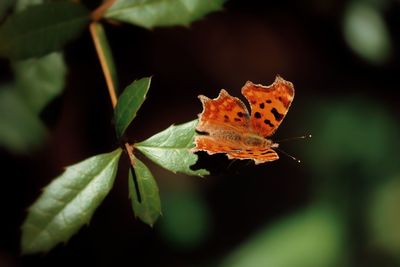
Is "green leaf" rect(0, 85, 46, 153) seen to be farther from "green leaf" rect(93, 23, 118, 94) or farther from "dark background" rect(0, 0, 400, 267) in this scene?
"green leaf" rect(93, 23, 118, 94)

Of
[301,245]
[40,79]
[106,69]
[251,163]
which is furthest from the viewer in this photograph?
[301,245]

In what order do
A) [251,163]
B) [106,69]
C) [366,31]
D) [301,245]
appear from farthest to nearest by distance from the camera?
1. [301,245]
2. [251,163]
3. [366,31]
4. [106,69]

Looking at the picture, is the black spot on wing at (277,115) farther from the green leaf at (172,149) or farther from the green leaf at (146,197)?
the green leaf at (146,197)

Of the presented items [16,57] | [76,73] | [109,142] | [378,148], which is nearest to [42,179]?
[109,142]

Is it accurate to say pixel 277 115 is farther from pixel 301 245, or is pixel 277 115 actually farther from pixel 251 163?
pixel 301 245

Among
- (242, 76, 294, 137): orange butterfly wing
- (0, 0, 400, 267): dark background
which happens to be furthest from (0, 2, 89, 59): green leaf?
(0, 0, 400, 267): dark background

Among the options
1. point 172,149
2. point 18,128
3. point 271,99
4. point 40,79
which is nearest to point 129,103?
point 172,149

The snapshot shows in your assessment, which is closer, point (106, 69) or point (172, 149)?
point (172, 149)
